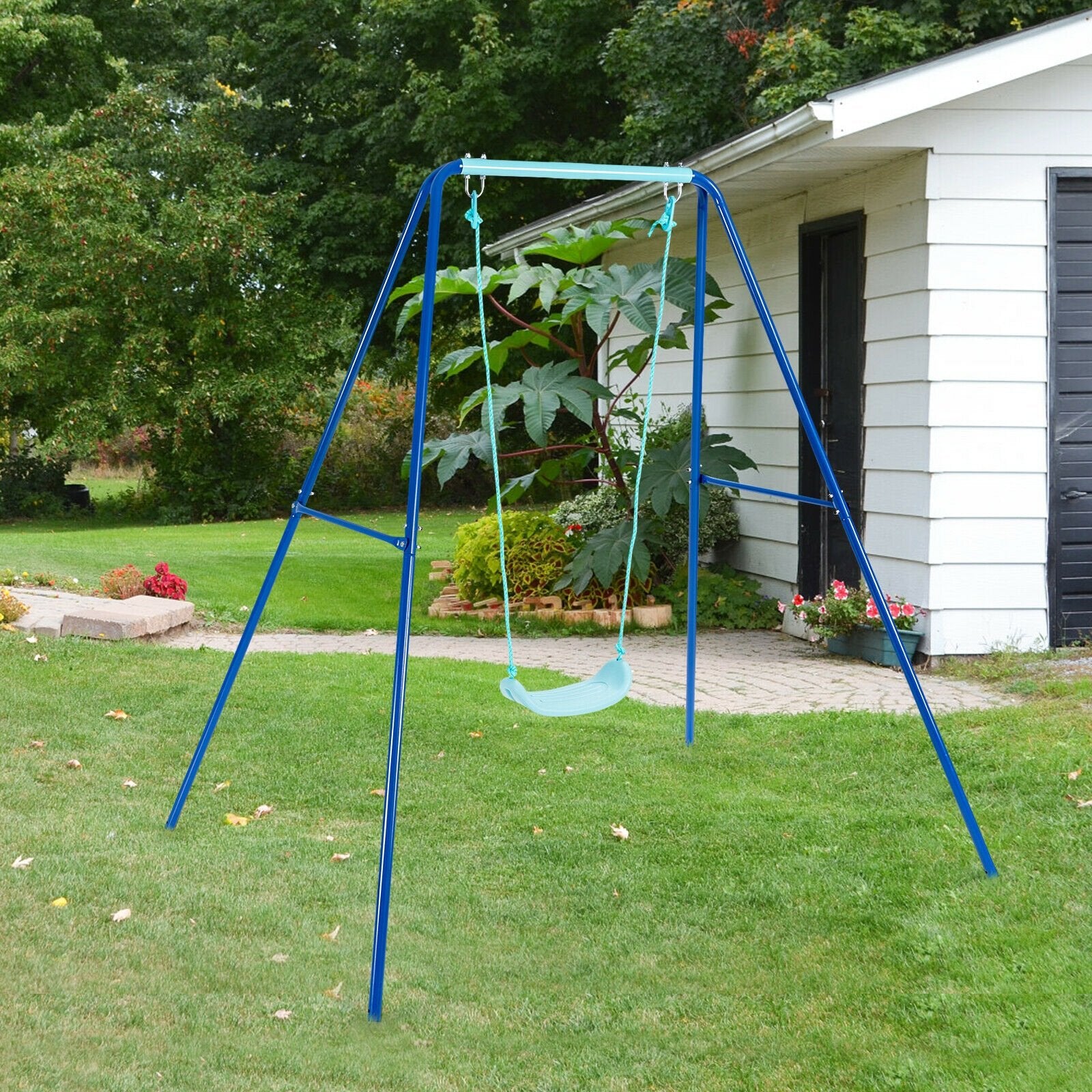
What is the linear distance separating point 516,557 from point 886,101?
4.30 metres

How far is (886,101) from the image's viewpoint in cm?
661

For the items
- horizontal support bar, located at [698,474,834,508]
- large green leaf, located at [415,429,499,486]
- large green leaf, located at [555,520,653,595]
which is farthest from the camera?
large green leaf, located at [555,520,653,595]

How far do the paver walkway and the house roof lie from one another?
2796 millimetres

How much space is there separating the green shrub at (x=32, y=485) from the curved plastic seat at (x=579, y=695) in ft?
56.2

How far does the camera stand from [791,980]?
135 inches

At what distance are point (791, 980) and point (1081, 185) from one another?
17.4 ft

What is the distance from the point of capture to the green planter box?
713 cm

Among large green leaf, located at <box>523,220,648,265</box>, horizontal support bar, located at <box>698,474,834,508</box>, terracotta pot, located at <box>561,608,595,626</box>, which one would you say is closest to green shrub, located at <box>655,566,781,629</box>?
terracotta pot, located at <box>561,608,595,626</box>

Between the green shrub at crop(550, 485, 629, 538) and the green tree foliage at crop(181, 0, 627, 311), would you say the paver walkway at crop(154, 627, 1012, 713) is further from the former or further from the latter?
the green tree foliage at crop(181, 0, 627, 311)

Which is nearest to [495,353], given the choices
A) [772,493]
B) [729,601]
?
[729,601]

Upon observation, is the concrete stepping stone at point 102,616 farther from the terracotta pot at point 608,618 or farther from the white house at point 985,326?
the white house at point 985,326

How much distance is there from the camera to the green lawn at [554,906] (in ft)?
9.93

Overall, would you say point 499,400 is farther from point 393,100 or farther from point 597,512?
point 393,100

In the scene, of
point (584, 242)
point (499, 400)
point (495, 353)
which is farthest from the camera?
point (584, 242)
